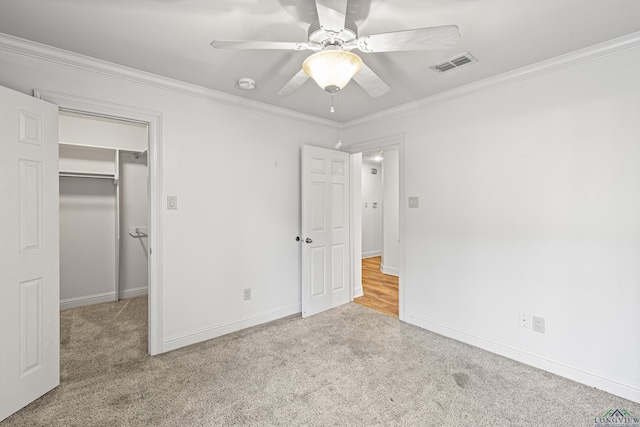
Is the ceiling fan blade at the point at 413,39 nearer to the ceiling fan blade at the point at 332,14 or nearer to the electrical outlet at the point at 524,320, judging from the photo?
the ceiling fan blade at the point at 332,14

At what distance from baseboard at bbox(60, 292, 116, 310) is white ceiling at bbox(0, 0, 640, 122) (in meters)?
3.09

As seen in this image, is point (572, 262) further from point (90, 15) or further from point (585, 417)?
Result: point (90, 15)

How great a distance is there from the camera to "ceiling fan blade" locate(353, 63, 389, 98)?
5.52 ft

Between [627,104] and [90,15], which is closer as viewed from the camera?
[90,15]

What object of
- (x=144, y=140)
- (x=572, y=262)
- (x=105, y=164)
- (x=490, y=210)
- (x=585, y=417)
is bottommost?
(x=585, y=417)

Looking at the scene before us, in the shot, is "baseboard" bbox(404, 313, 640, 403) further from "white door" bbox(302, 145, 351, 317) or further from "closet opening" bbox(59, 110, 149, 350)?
"closet opening" bbox(59, 110, 149, 350)

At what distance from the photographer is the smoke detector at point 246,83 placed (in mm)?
2607

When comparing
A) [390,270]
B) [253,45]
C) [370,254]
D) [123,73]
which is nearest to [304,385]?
[253,45]

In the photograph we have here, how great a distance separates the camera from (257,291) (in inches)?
129

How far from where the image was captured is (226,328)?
303 centimetres

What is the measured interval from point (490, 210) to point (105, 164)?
466 centimetres

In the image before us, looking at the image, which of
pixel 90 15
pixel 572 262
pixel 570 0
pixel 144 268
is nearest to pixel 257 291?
pixel 144 268

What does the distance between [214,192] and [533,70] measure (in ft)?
9.77

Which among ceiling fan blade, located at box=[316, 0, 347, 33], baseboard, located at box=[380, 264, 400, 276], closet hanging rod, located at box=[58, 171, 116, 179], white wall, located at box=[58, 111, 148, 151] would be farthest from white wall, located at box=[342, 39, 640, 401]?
closet hanging rod, located at box=[58, 171, 116, 179]
